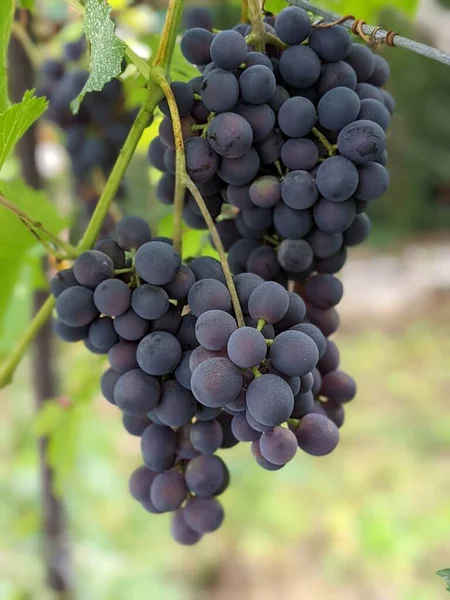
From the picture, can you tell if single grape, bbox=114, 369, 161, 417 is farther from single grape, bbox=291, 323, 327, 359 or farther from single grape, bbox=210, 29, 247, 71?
single grape, bbox=210, 29, 247, 71

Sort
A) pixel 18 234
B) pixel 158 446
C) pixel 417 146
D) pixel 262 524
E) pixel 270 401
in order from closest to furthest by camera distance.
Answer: pixel 270 401, pixel 158 446, pixel 18 234, pixel 262 524, pixel 417 146

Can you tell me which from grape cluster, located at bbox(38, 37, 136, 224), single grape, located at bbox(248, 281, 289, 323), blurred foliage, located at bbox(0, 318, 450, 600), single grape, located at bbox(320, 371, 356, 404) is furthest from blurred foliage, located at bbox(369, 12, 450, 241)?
single grape, located at bbox(248, 281, 289, 323)

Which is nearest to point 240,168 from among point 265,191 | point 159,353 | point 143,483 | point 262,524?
point 265,191

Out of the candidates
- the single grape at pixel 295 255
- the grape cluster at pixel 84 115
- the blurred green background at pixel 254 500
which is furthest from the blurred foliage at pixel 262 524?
the single grape at pixel 295 255

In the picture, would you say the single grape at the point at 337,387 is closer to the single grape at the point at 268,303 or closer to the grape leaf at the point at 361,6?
the single grape at the point at 268,303

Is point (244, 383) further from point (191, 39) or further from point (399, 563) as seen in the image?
point (399, 563)

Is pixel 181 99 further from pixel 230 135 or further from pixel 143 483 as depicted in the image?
pixel 143 483

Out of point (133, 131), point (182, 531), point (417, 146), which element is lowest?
point (182, 531)
